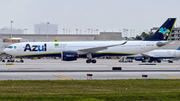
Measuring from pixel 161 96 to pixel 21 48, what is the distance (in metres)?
39.3

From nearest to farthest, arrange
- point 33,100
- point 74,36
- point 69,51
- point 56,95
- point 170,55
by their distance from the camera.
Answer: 1. point 33,100
2. point 56,95
3. point 69,51
4. point 170,55
5. point 74,36

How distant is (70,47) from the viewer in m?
52.2

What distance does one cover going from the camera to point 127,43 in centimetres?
5325

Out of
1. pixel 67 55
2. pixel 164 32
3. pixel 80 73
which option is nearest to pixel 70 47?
pixel 67 55

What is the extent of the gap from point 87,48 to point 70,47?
330 cm

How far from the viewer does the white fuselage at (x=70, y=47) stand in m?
50.3

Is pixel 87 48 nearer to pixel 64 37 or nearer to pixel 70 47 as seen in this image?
pixel 70 47

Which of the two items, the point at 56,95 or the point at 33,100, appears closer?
the point at 33,100

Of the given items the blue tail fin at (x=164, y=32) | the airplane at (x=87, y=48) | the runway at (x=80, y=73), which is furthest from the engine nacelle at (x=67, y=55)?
the blue tail fin at (x=164, y=32)

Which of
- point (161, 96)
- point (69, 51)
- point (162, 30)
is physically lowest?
point (161, 96)

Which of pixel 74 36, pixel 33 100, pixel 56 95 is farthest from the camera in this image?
pixel 74 36

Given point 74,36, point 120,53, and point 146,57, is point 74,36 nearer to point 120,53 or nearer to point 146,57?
point 146,57

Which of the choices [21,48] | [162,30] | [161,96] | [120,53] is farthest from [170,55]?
[161,96]

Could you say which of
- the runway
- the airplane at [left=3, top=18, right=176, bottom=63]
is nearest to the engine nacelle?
the airplane at [left=3, top=18, right=176, bottom=63]
